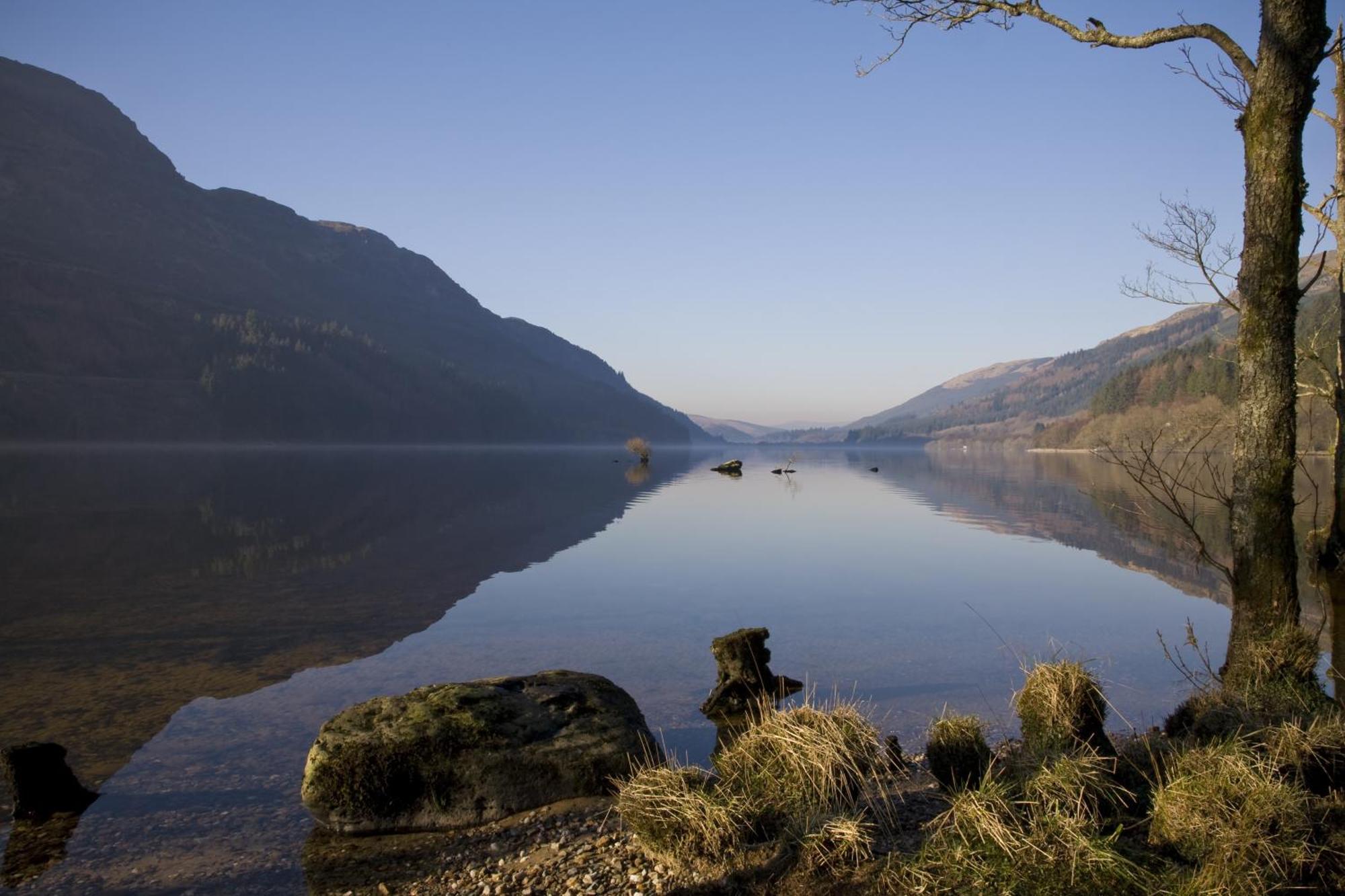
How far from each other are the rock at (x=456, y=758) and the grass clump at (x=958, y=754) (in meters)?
2.68

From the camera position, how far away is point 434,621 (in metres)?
16.4

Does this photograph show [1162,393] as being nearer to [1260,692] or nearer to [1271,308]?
[1271,308]

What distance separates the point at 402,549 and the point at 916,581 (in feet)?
53.0

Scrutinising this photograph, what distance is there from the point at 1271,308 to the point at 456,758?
9.57 m

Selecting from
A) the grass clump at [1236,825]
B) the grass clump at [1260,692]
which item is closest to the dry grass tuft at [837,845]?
the grass clump at [1236,825]

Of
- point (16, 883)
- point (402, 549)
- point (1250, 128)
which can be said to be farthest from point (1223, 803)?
point (402, 549)

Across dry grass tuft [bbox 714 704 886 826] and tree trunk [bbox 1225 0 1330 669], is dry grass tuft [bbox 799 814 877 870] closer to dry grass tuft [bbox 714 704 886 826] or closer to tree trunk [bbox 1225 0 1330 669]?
dry grass tuft [bbox 714 704 886 826]

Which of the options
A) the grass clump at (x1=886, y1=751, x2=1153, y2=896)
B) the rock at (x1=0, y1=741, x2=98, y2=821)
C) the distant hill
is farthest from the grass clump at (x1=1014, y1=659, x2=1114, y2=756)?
the distant hill

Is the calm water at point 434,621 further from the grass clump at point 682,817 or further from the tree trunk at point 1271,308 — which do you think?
the grass clump at point 682,817

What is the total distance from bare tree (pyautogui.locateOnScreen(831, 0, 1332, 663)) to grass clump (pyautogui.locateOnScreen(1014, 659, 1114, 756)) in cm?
212

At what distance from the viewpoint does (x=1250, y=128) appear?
8.84 metres

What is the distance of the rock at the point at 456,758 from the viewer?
736 cm

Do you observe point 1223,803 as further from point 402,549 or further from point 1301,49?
point 402,549

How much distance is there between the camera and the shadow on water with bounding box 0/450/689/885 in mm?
11156
